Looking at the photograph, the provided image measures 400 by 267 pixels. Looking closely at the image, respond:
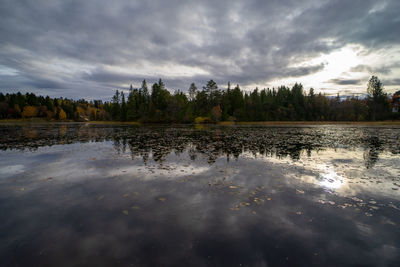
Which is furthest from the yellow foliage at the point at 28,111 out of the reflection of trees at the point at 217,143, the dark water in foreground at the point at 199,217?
the dark water in foreground at the point at 199,217

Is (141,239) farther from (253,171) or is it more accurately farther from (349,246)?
(253,171)

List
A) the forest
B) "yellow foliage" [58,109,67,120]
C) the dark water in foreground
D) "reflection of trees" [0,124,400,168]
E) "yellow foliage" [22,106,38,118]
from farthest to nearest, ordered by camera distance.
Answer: "yellow foliage" [58,109,67,120], "yellow foliage" [22,106,38,118], the forest, "reflection of trees" [0,124,400,168], the dark water in foreground

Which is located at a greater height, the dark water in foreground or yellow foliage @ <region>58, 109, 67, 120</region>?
yellow foliage @ <region>58, 109, 67, 120</region>

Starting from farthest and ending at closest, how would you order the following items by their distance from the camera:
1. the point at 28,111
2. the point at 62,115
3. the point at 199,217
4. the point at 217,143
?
1. the point at 62,115
2. the point at 28,111
3. the point at 217,143
4. the point at 199,217

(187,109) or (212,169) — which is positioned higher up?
(187,109)

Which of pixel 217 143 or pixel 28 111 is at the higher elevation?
pixel 28 111

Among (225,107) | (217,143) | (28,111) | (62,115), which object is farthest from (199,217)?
(28,111)

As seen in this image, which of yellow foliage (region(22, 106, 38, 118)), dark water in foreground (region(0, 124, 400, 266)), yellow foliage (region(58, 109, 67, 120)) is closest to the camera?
dark water in foreground (region(0, 124, 400, 266))

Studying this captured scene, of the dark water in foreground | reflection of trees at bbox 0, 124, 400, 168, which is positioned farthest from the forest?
the dark water in foreground

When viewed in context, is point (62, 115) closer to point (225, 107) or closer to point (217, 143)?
point (225, 107)

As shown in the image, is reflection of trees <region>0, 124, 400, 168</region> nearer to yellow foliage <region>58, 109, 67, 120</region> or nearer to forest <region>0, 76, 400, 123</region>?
forest <region>0, 76, 400, 123</region>

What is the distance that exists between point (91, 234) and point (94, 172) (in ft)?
21.9

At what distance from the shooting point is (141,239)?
189 inches

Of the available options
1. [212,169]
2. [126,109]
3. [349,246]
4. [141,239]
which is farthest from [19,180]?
[126,109]
